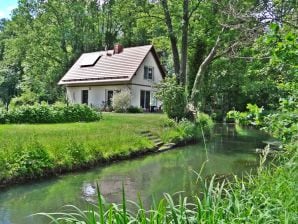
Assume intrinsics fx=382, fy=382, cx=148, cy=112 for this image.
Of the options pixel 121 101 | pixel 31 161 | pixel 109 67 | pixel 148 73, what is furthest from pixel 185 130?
pixel 109 67

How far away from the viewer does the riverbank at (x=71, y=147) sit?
983cm

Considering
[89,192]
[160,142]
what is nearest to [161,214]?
[89,192]

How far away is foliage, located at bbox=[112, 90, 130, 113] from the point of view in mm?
28094

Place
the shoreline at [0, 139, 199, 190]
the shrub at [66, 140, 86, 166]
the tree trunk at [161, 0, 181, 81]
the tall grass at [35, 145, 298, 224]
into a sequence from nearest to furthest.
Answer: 1. the tall grass at [35, 145, 298, 224]
2. the shoreline at [0, 139, 199, 190]
3. the shrub at [66, 140, 86, 166]
4. the tree trunk at [161, 0, 181, 81]

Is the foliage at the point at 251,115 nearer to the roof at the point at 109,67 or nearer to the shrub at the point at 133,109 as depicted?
the shrub at the point at 133,109

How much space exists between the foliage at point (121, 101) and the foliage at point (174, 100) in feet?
22.6

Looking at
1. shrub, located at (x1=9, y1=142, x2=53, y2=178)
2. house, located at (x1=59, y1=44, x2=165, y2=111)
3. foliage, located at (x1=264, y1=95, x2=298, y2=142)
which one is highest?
house, located at (x1=59, y1=44, x2=165, y2=111)

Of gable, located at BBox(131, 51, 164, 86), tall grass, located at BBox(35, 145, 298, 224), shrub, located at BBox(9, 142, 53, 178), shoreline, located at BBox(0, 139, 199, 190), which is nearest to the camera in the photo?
tall grass, located at BBox(35, 145, 298, 224)

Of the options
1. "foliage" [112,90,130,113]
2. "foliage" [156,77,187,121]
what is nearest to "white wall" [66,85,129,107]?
"foliage" [112,90,130,113]

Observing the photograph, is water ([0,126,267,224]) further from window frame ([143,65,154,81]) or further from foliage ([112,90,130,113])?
window frame ([143,65,154,81])

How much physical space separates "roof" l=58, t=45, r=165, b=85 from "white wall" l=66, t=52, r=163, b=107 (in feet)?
2.12

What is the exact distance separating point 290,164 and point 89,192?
615cm

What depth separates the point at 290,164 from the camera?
3.82 metres

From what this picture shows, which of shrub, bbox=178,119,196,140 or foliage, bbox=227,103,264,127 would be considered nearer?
foliage, bbox=227,103,264,127
